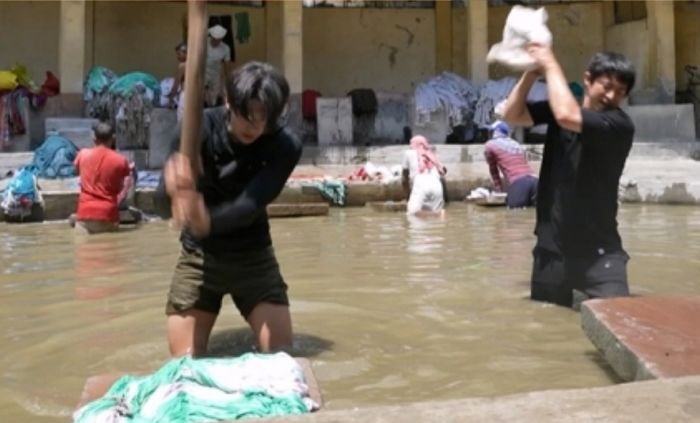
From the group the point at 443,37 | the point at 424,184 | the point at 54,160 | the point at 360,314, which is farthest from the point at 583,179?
the point at 443,37

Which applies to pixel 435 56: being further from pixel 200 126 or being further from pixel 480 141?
pixel 200 126

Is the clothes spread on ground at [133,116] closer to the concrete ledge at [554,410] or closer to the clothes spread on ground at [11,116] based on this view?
the clothes spread on ground at [11,116]

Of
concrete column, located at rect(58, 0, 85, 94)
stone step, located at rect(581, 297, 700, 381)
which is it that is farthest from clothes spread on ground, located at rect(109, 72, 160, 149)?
stone step, located at rect(581, 297, 700, 381)

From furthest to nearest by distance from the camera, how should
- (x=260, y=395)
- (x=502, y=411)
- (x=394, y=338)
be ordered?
(x=394, y=338)
(x=260, y=395)
(x=502, y=411)

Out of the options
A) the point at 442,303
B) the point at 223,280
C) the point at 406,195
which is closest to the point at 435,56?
the point at 406,195

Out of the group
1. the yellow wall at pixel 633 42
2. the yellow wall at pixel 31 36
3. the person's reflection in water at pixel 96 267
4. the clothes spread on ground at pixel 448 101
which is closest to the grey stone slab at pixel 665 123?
the yellow wall at pixel 633 42

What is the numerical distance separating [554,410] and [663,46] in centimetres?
1639

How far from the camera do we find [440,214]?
10188 mm

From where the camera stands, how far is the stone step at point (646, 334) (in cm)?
313

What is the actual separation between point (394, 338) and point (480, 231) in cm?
459

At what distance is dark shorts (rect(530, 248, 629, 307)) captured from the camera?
177 inches

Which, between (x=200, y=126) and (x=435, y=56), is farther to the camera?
(x=435, y=56)

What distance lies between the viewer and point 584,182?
4543 millimetres

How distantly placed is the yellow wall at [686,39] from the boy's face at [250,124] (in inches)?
656
